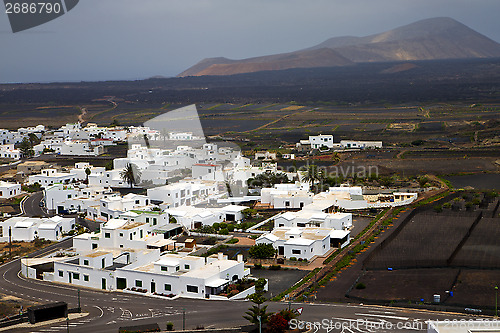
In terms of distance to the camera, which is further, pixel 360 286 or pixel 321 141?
pixel 321 141

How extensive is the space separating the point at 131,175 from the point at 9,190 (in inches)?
273

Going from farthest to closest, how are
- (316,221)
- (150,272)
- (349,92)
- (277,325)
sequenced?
1. (349,92)
2. (316,221)
3. (150,272)
4. (277,325)

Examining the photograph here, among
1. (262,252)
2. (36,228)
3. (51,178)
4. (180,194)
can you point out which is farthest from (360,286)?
(51,178)

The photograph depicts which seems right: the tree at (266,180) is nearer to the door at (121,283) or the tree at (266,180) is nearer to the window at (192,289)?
the door at (121,283)

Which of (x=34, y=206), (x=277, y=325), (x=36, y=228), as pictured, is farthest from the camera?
(x=34, y=206)

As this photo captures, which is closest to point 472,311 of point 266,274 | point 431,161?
point 266,274

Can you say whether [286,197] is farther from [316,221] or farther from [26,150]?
[26,150]

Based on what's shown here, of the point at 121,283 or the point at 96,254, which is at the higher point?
the point at 96,254

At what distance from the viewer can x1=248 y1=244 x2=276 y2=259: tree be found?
27.6 m

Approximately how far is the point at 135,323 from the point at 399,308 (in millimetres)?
7347

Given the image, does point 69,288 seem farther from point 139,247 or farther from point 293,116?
point 293,116

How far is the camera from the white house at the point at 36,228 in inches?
1286

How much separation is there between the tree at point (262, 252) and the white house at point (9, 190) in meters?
20.6

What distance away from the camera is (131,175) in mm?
43938
